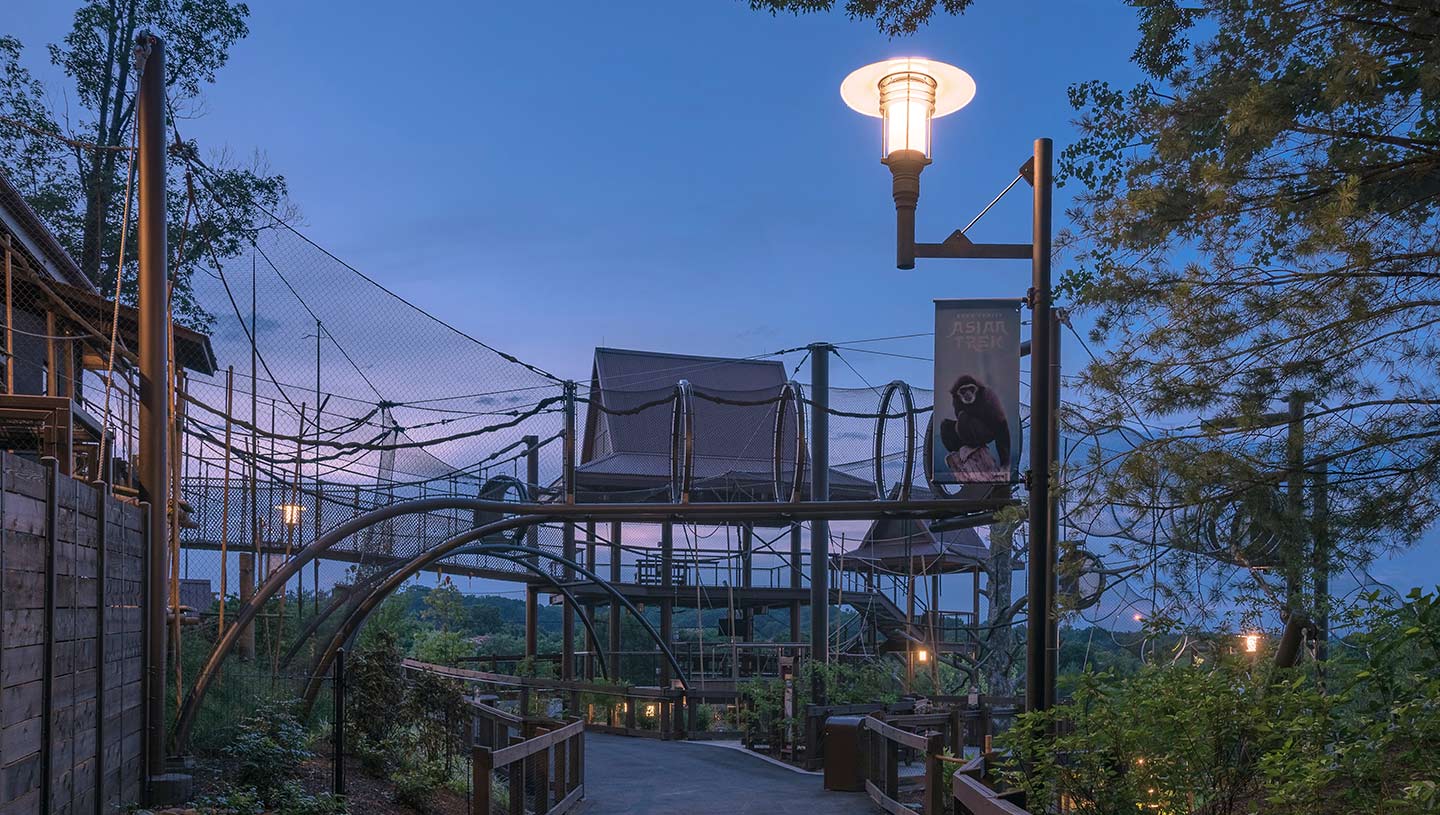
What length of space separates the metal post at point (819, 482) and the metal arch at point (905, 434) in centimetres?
371

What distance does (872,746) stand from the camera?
13.6m

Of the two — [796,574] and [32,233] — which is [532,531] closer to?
[796,574]

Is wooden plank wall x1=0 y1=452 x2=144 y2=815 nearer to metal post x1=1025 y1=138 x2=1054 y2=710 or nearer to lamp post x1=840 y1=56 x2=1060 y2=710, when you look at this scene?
lamp post x1=840 y1=56 x2=1060 y2=710

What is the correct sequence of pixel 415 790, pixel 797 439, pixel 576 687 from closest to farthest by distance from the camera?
pixel 415 790
pixel 797 439
pixel 576 687

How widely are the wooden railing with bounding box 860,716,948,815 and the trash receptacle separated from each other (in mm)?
88

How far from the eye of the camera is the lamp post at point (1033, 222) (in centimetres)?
796

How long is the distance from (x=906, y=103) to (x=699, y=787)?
9.33 metres

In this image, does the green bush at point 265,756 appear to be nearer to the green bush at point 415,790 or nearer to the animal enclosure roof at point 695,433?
the green bush at point 415,790

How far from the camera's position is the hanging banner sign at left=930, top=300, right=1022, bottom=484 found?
34.1ft

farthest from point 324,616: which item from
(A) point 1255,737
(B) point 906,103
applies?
(A) point 1255,737

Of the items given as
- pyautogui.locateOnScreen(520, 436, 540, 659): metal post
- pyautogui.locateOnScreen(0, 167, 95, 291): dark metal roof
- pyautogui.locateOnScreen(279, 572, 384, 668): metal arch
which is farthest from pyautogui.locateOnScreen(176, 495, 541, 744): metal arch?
pyautogui.locateOnScreen(0, 167, 95, 291): dark metal roof

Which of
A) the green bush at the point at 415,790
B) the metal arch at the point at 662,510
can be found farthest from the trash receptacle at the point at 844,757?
the green bush at the point at 415,790

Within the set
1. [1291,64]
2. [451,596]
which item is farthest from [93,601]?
[451,596]

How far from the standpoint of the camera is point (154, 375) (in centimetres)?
1007
